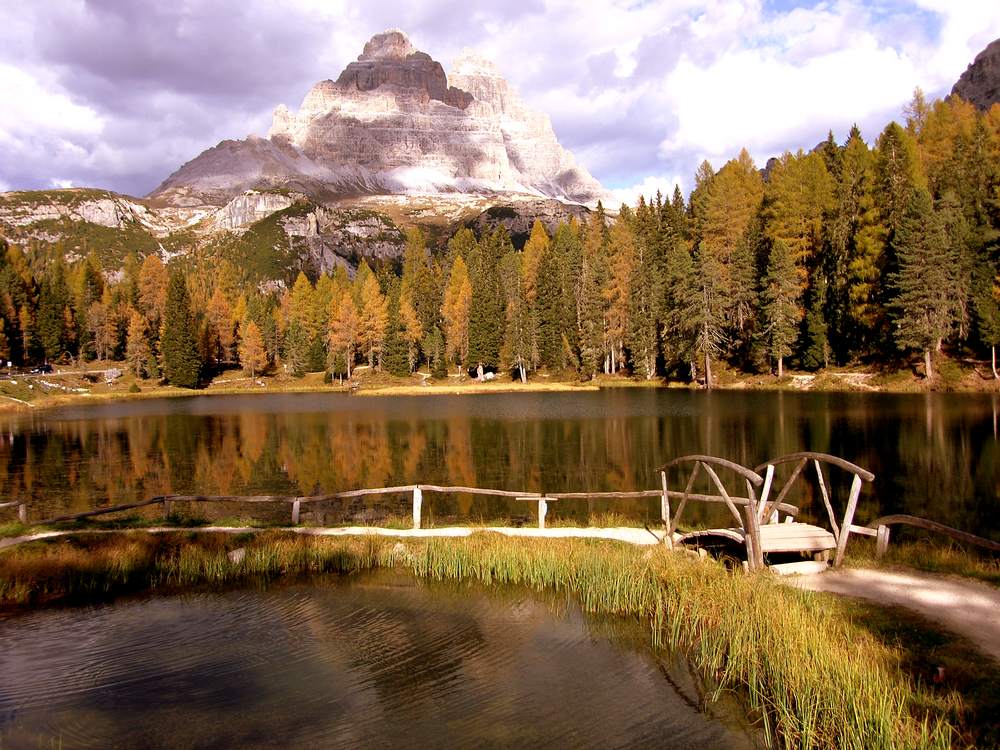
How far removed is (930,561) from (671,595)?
551 centimetres

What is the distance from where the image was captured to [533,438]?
40.0 m

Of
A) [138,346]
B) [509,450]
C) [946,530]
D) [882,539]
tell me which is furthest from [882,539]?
[138,346]

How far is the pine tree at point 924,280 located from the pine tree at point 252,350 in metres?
93.3

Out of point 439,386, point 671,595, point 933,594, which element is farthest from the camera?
point 439,386

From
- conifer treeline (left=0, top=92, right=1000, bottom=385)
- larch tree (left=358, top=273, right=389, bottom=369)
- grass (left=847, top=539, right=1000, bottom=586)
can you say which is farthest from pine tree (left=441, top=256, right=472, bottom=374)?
grass (left=847, top=539, right=1000, bottom=586)

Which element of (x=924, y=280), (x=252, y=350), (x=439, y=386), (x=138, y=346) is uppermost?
(x=924, y=280)

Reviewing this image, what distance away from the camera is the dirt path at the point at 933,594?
9836mm

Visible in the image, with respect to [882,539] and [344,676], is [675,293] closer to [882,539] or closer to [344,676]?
[882,539]

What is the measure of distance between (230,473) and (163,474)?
333cm

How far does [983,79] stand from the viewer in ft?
577

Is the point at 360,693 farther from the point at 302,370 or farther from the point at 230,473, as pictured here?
the point at 302,370

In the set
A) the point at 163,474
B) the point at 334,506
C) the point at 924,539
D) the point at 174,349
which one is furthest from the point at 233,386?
the point at 924,539

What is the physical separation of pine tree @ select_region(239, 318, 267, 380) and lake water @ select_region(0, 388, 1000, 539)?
53685mm

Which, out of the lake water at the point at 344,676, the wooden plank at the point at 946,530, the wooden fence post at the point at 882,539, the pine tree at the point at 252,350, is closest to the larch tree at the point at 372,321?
the pine tree at the point at 252,350
